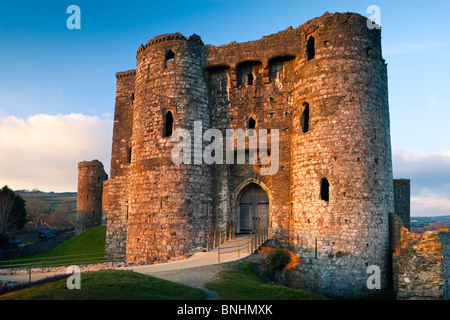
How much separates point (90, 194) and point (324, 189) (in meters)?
30.5

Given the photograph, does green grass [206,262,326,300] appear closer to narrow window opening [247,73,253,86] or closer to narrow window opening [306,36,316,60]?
narrow window opening [247,73,253,86]

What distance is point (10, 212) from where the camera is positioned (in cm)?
4056

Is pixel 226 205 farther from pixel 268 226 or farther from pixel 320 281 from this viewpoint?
pixel 320 281

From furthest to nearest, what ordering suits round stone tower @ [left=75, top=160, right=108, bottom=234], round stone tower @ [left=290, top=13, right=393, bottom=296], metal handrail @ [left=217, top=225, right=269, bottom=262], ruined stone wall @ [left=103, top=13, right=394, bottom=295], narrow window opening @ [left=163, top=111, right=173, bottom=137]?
round stone tower @ [left=75, top=160, right=108, bottom=234] < narrow window opening @ [left=163, top=111, right=173, bottom=137] < metal handrail @ [left=217, top=225, right=269, bottom=262] < ruined stone wall @ [left=103, top=13, right=394, bottom=295] < round stone tower @ [left=290, top=13, right=393, bottom=296]

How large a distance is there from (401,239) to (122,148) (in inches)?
743

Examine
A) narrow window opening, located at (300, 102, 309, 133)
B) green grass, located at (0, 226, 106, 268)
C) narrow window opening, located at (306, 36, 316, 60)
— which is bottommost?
green grass, located at (0, 226, 106, 268)

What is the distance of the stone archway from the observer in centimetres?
2184

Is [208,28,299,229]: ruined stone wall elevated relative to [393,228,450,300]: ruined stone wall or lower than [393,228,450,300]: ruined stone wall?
elevated

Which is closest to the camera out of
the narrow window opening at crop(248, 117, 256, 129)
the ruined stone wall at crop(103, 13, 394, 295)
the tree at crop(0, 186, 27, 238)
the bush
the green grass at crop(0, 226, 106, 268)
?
the bush

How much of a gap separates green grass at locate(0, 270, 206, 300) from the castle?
24.8 feet

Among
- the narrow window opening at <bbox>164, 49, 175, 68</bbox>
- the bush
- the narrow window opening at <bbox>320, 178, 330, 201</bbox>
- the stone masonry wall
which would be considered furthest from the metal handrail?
the stone masonry wall

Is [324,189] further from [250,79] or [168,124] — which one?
[168,124]

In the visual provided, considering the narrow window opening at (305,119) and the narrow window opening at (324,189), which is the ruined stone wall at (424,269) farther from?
the narrow window opening at (305,119)
